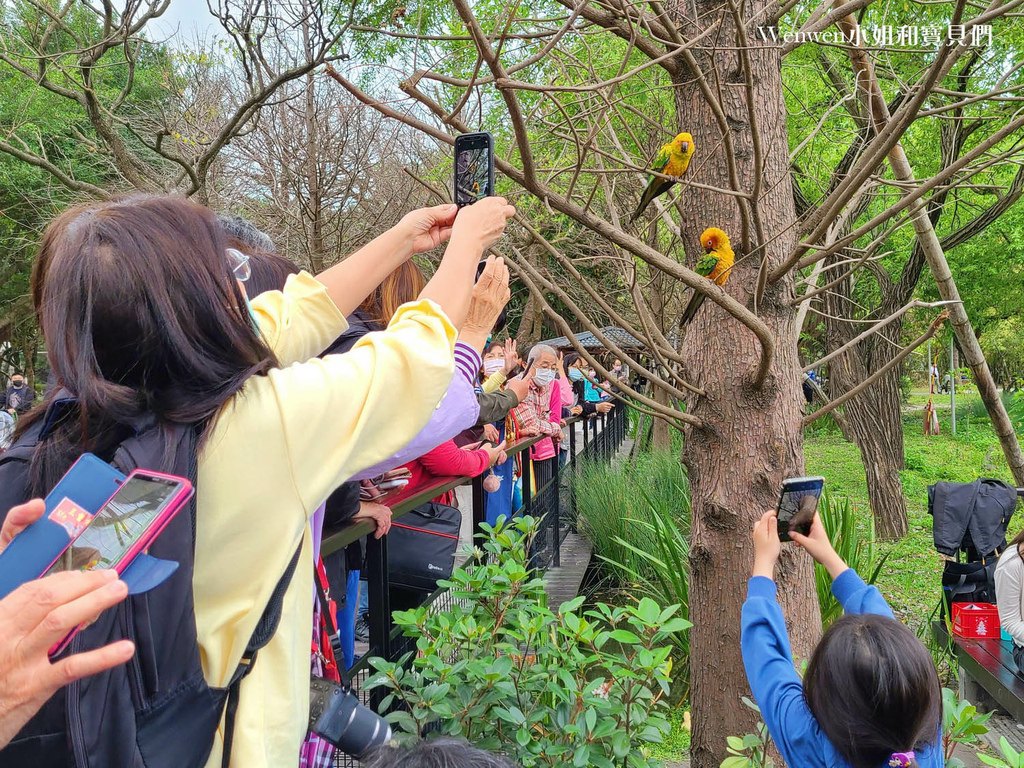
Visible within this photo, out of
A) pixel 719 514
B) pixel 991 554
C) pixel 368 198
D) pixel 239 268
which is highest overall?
pixel 368 198

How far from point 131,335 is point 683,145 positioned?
1995 millimetres

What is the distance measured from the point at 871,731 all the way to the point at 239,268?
1621 mm

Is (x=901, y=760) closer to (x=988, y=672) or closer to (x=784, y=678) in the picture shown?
(x=784, y=678)

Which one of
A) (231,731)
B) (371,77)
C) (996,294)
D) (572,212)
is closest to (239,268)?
(572,212)

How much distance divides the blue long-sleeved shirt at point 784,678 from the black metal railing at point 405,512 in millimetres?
963

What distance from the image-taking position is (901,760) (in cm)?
152

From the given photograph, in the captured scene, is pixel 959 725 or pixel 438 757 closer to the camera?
pixel 438 757

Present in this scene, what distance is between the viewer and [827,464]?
14.0 meters

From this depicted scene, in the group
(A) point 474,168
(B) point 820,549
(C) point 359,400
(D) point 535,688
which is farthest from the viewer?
(B) point 820,549

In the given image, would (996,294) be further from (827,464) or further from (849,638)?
(849,638)

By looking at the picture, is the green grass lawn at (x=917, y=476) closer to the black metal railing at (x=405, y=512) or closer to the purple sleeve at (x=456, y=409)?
the black metal railing at (x=405, y=512)

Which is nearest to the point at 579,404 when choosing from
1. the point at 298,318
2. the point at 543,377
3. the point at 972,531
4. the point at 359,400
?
the point at 543,377

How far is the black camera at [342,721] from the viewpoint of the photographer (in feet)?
4.20

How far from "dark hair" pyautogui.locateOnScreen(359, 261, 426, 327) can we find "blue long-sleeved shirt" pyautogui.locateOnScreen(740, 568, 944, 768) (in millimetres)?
1318
